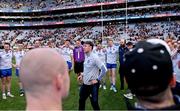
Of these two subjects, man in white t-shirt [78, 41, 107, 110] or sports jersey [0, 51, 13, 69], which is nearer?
man in white t-shirt [78, 41, 107, 110]

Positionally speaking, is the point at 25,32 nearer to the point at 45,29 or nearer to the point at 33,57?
the point at 45,29

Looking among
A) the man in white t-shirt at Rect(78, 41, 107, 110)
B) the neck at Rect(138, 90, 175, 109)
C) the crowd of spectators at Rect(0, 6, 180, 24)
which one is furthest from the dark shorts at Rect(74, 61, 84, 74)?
the crowd of spectators at Rect(0, 6, 180, 24)

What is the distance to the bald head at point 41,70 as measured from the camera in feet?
8.16

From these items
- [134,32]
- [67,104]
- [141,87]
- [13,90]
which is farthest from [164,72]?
[134,32]

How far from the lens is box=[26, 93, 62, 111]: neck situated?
8.18 feet

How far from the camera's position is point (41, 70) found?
2.48 m

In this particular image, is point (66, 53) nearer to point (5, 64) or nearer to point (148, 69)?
point (5, 64)

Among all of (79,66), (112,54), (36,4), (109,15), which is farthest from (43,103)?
(36,4)

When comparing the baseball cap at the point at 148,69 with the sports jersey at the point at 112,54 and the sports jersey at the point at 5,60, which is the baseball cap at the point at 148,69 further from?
the sports jersey at the point at 112,54

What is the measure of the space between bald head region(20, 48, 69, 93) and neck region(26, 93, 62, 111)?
0.18 ft

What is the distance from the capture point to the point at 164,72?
227 centimetres

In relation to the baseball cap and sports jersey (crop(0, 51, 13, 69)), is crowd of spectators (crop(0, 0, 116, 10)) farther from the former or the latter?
the baseball cap

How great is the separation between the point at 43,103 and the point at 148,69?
70cm

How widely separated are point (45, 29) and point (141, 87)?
70398 mm
